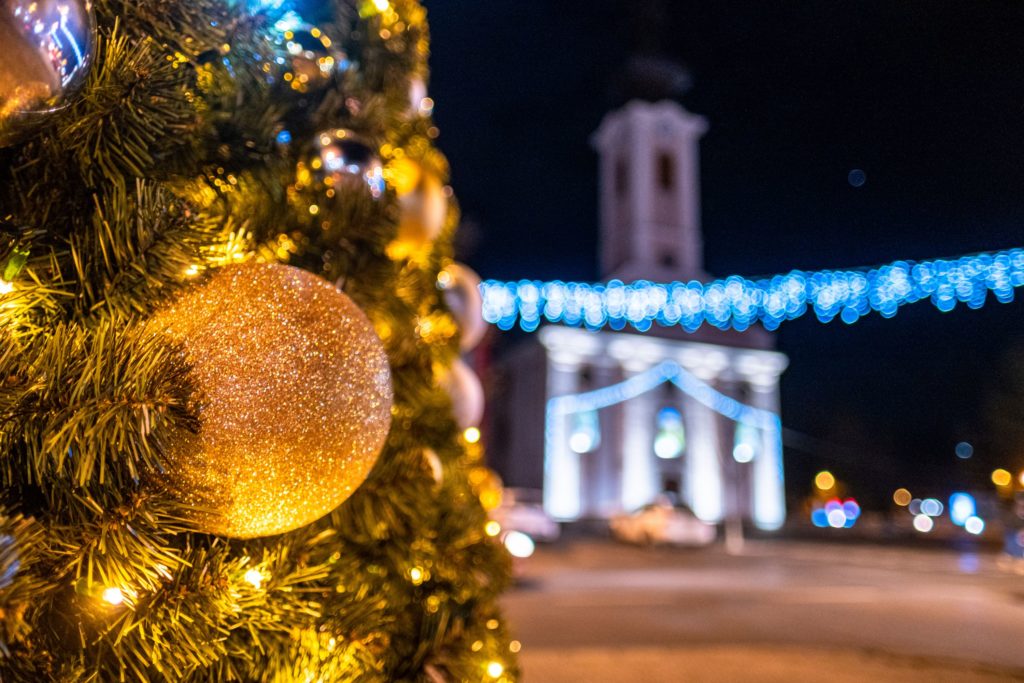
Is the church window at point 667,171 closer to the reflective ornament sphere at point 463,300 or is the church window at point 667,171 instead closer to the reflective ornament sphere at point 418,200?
the reflective ornament sphere at point 463,300

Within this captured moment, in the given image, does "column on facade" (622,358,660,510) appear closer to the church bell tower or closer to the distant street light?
the church bell tower

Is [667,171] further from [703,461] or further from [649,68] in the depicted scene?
[703,461]

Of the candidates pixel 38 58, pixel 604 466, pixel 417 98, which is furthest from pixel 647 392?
pixel 38 58

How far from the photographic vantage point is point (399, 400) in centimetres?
177

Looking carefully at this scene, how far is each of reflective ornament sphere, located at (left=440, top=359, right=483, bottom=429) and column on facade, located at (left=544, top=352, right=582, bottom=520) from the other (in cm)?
3070

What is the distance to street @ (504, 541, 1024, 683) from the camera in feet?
15.1

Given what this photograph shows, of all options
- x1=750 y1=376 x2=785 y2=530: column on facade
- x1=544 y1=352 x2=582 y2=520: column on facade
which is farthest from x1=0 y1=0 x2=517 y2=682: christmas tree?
x1=750 y1=376 x2=785 y2=530: column on facade

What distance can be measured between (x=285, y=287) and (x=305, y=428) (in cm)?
24

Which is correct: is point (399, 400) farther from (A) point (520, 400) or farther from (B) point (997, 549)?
(A) point (520, 400)

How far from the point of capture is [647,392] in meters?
34.9

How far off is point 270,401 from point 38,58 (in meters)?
0.51

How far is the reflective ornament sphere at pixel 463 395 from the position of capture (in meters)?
2.46

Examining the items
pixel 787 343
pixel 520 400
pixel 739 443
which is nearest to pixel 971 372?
pixel 739 443

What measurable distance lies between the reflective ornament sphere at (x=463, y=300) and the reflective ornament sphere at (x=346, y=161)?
846mm
